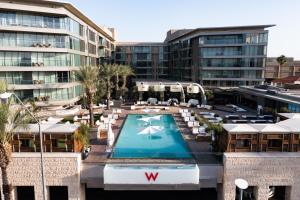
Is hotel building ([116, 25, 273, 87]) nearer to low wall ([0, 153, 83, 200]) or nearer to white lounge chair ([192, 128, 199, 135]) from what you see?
white lounge chair ([192, 128, 199, 135])

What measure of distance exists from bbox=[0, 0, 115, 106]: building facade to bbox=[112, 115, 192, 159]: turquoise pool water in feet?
45.9

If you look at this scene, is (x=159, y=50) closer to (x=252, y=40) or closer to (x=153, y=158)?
(x=252, y=40)

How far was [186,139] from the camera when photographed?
24.3m

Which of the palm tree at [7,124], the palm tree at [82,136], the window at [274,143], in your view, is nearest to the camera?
the palm tree at [7,124]

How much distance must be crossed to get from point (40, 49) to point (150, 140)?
2318cm

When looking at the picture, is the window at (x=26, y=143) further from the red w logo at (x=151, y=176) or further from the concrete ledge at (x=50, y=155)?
the red w logo at (x=151, y=176)

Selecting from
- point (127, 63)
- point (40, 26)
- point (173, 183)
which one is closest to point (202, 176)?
point (173, 183)

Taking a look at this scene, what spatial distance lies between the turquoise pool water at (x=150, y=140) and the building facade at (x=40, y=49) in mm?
13981

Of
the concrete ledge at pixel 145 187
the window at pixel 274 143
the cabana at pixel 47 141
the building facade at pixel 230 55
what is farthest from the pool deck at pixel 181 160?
the building facade at pixel 230 55

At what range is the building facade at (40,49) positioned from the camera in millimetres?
34719

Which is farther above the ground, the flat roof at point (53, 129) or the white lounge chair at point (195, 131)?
the flat roof at point (53, 129)

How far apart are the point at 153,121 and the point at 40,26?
21.3 metres

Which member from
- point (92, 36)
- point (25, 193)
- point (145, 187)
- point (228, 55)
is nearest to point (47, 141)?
point (25, 193)

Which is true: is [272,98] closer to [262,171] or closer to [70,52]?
[262,171]
